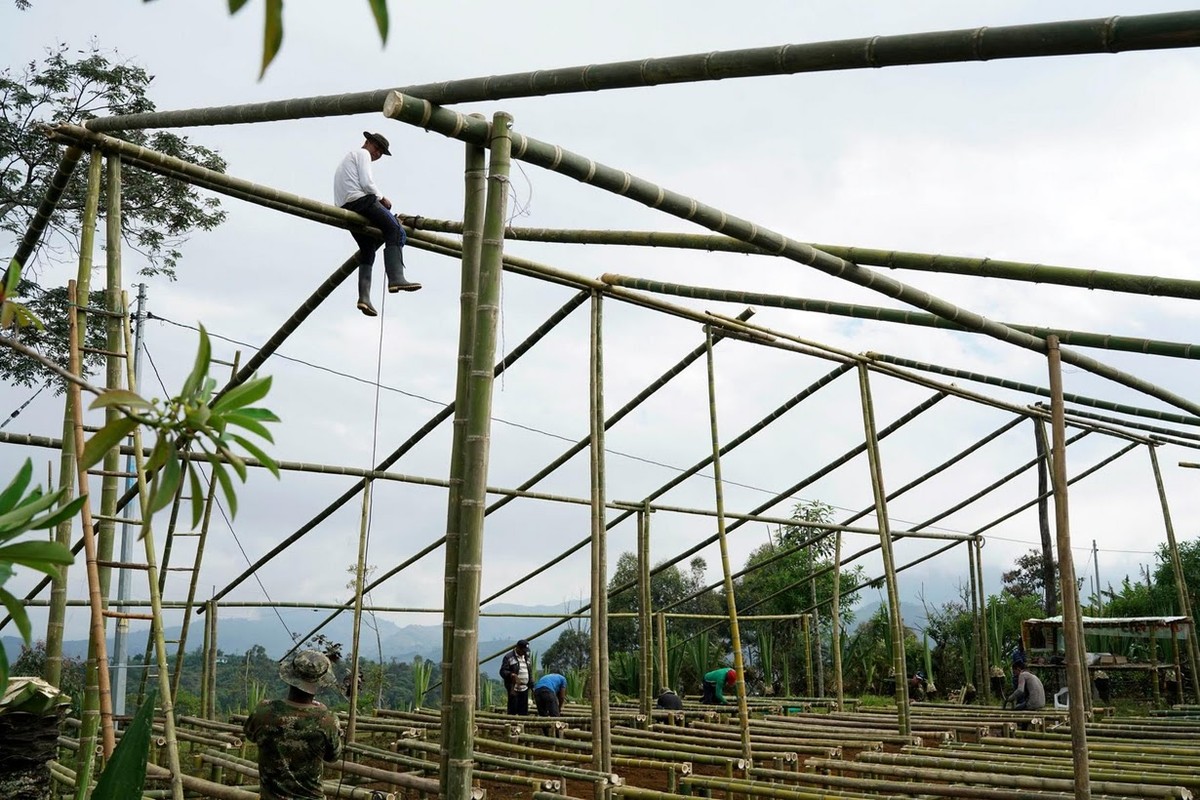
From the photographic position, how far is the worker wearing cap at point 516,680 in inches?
460

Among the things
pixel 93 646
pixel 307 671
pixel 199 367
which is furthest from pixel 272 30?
pixel 93 646

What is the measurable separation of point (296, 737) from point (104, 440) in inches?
149

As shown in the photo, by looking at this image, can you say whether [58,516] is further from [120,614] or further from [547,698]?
[547,698]

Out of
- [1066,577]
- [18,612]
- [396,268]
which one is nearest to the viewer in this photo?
[18,612]

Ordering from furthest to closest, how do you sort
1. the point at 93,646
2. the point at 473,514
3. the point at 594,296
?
the point at 594,296, the point at 93,646, the point at 473,514

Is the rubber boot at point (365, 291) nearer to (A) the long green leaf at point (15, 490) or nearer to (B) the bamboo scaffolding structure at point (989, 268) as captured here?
(B) the bamboo scaffolding structure at point (989, 268)

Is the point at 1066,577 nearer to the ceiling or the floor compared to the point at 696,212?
nearer to the floor

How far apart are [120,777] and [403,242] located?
5.20 meters

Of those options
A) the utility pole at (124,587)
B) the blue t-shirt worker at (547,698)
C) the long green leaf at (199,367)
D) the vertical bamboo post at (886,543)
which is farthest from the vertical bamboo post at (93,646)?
the utility pole at (124,587)

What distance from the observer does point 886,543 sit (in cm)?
861

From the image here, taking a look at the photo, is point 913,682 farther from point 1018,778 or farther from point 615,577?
point 1018,778

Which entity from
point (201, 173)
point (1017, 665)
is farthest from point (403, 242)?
point (1017, 665)

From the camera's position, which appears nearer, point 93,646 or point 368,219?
point 93,646

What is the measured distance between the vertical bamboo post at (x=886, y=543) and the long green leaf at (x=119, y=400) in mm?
7915
